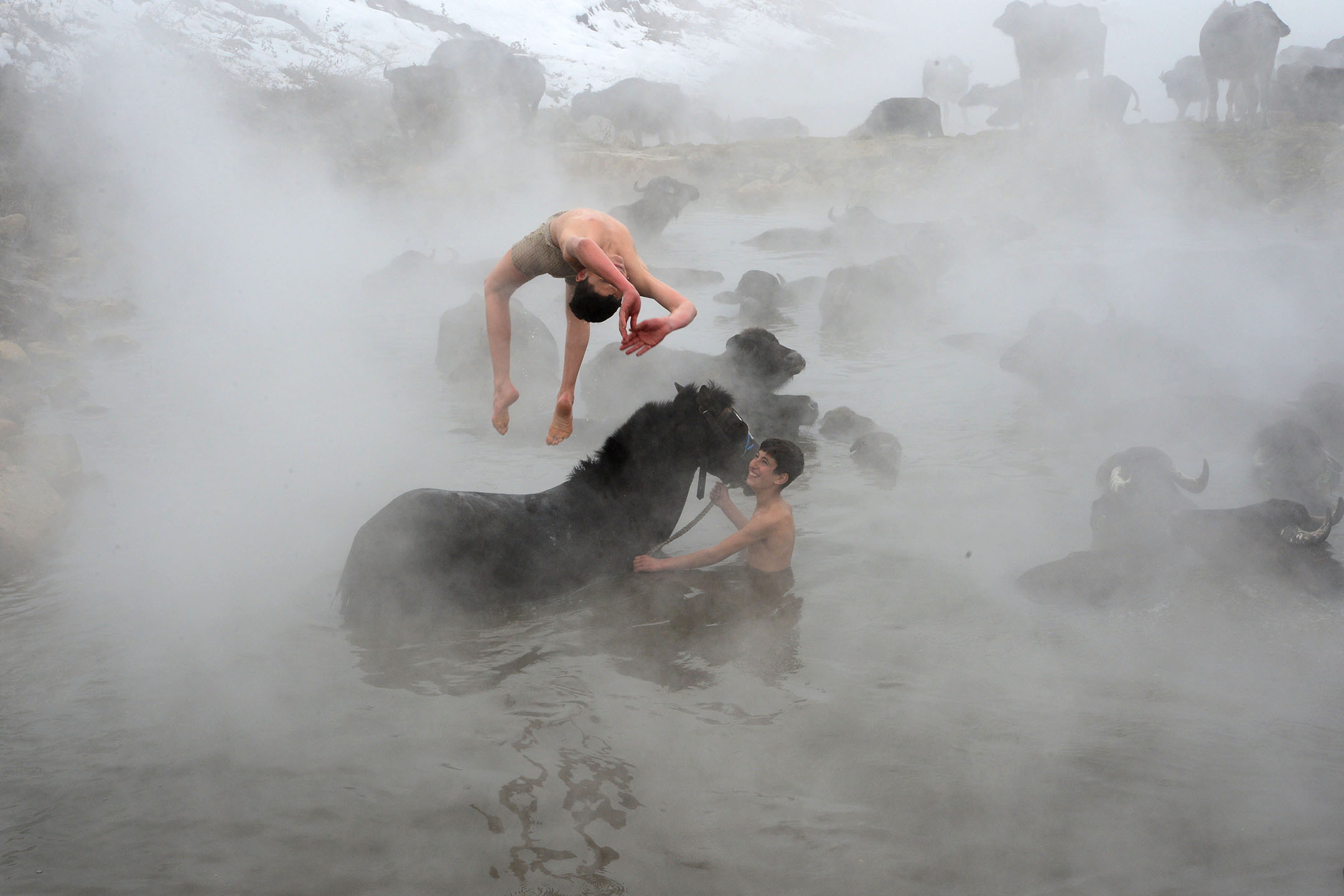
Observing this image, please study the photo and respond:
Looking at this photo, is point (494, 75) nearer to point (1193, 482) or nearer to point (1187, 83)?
point (1187, 83)

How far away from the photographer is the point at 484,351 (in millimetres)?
9219

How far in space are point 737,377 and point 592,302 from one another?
3.66 m

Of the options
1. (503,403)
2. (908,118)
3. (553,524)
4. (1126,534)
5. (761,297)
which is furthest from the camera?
(908,118)

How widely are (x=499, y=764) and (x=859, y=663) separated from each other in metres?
1.69

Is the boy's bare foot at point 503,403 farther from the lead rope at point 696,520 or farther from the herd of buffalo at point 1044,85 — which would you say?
the herd of buffalo at point 1044,85

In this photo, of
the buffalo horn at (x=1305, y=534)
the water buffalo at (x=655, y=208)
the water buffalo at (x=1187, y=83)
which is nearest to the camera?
the buffalo horn at (x=1305, y=534)

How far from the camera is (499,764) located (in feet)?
11.5

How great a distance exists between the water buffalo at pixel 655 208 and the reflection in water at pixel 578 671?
446 inches

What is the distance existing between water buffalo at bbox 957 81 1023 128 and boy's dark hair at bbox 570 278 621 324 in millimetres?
37594

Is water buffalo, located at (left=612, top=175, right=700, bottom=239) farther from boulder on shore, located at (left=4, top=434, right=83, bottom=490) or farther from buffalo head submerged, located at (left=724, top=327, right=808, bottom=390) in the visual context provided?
boulder on shore, located at (left=4, top=434, right=83, bottom=490)

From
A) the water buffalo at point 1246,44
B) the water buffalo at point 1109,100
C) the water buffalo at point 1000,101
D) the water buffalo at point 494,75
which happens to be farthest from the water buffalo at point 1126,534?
the water buffalo at point 1000,101

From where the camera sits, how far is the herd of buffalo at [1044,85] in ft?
61.0

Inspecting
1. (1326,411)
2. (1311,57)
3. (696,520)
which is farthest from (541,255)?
(1311,57)

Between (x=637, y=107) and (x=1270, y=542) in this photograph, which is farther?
(x=637, y=107)
